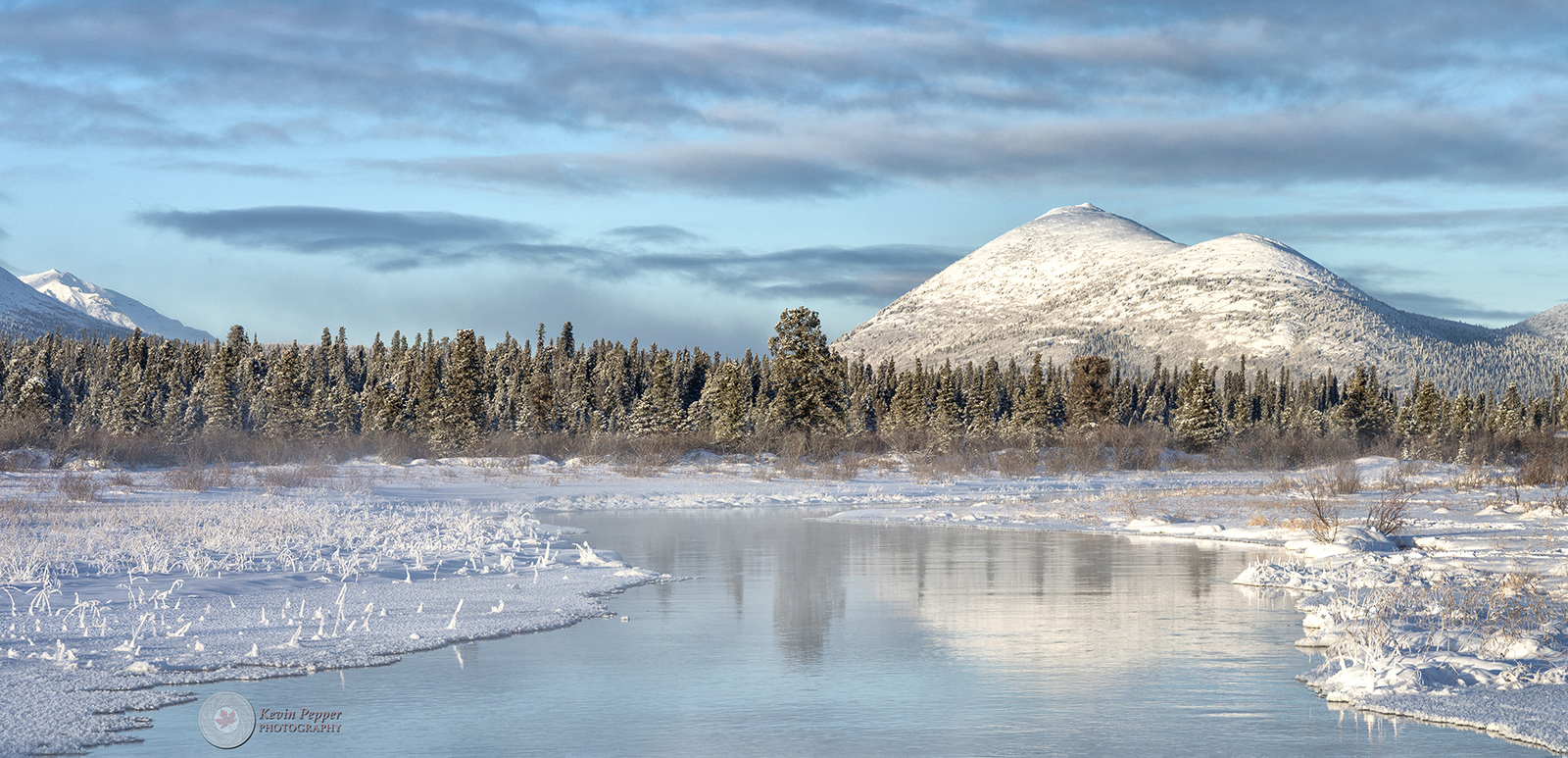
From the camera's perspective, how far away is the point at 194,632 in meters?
12.5

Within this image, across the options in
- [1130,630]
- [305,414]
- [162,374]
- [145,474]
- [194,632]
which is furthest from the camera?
[162,374]

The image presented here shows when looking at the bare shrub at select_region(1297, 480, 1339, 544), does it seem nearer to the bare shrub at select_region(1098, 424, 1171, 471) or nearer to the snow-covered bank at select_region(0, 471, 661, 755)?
the snow-covered bank at select_region(0, 471, 661, 755)

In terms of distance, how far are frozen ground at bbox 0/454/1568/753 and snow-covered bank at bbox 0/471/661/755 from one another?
0.14 feet

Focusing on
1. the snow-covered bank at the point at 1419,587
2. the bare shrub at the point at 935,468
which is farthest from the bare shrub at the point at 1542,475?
the bare shrub at the point at 935,468

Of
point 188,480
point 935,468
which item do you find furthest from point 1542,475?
point 188,480

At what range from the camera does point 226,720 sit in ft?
29.9

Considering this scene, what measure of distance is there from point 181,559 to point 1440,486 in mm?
43539

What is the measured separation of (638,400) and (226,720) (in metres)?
109

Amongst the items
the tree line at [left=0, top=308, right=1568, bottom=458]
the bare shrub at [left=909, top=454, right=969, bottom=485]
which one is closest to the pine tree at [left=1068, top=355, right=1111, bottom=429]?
the tree line at [left=0, top=308, right=1568, bottom=458]

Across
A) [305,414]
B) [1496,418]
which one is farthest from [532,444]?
[1496,418]

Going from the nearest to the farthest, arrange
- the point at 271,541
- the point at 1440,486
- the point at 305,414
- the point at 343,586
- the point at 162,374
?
the point at 343,586 → the point at 271,541 → the point at 1440,486 → the point at 305,414 → the point at 162,374

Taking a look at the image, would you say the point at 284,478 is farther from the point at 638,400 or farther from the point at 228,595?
the point at 638,400

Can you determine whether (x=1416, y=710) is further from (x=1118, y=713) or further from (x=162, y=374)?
(x=162, y=374)

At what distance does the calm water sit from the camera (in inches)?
346
